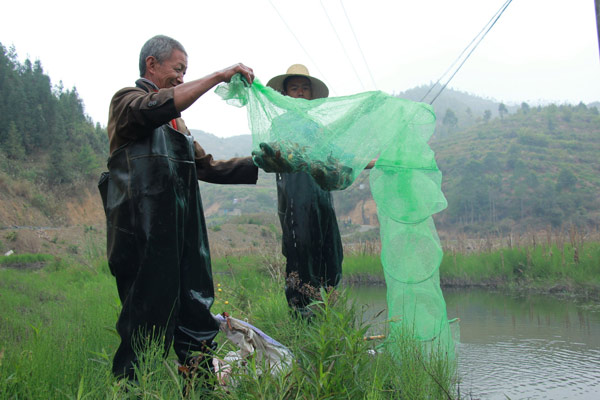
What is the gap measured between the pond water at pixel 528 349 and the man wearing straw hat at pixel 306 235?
1.34 feet

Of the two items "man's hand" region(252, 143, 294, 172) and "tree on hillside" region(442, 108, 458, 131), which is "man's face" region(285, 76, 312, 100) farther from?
"tree on hillside" region(442, 108, 458, 131)

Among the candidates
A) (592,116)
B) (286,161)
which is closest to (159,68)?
(286,161)

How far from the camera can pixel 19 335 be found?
357 centimetres

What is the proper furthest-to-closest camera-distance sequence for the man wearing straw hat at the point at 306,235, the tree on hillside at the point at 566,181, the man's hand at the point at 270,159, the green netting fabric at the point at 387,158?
the tree on hillside at the point at 566,181 → the man wearing straw hat at the point at 306,235 → the green netting fabric at the point at 387,158 → the man's hand at the point at 270,159

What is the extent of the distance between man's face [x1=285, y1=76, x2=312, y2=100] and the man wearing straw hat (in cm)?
75

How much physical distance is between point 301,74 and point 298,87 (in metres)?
0.13

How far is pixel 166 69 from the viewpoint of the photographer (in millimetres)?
2209

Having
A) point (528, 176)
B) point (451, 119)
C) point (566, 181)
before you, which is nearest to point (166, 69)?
point (566, 181)

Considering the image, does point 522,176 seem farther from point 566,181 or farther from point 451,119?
point 451,119

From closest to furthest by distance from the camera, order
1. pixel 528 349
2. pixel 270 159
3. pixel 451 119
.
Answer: pixel 270 159
pixel 528 349
pixel 451 119

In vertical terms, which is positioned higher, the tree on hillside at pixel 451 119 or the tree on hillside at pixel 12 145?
the tree on hillside at pixel 451 119

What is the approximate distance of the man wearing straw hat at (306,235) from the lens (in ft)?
9.95

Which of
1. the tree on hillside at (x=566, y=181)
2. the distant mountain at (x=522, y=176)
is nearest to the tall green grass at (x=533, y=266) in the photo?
the distant mountain at (x=522, y=176)

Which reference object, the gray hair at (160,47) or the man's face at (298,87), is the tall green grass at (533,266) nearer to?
the man's face at (298,87)
